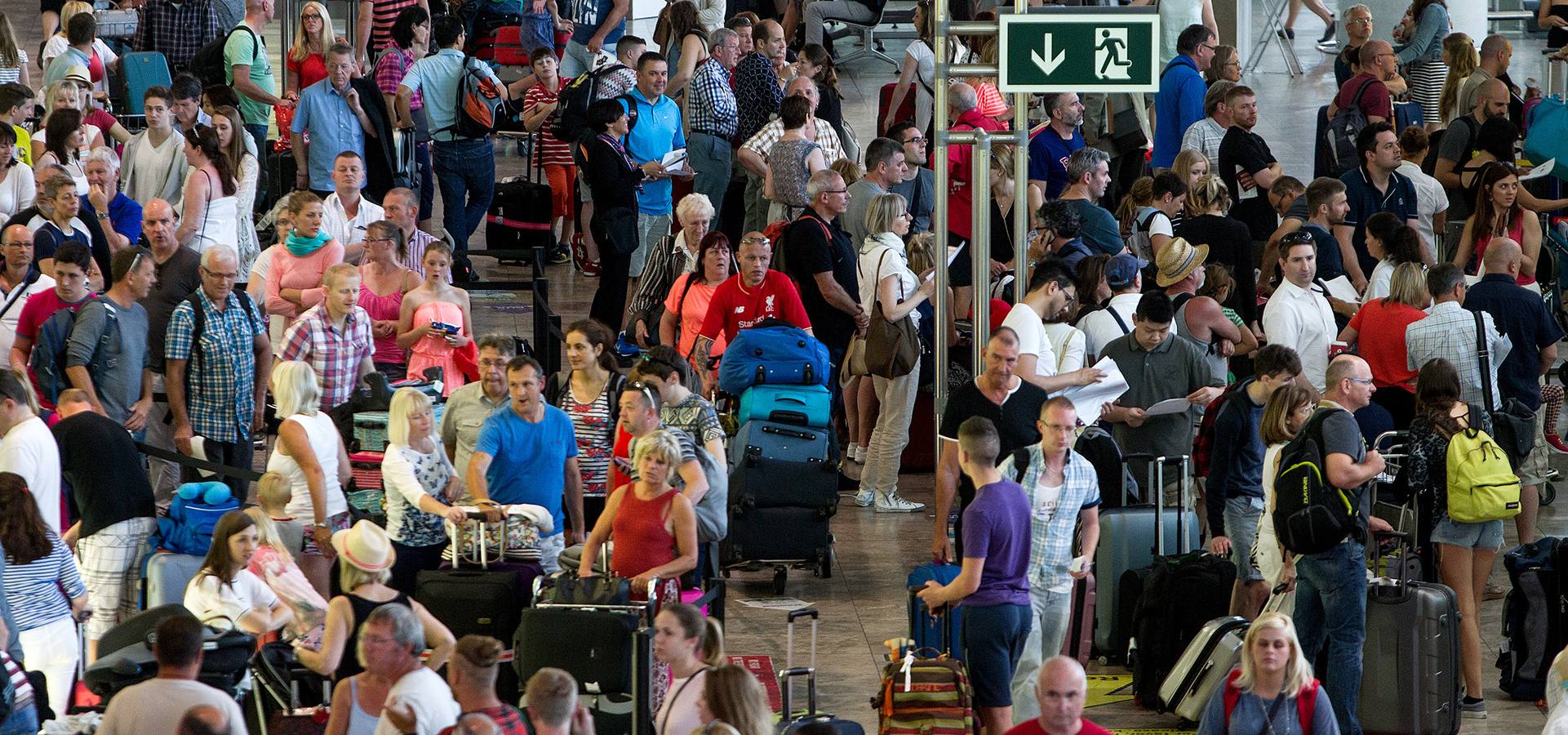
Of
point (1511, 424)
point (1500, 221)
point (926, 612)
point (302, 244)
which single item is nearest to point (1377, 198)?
point (1500, 221)

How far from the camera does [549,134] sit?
51.8 feet

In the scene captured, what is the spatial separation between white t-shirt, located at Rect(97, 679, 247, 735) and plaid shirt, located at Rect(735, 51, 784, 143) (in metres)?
8.64

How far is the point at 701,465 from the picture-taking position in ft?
29.5

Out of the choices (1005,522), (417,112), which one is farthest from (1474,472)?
(417,112)

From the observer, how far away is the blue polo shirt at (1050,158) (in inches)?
558

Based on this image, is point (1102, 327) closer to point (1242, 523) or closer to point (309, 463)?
point (1242, 523)

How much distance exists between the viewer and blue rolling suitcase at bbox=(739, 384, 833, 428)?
1066cm

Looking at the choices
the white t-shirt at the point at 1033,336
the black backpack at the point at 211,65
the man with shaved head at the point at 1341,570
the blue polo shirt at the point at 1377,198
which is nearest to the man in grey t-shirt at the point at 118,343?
the white t-shirt at the point at 1033,336

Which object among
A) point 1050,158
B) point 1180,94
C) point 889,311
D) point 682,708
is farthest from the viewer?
point 1180,94

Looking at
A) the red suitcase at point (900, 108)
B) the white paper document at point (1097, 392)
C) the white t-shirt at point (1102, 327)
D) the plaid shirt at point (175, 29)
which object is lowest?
the white paper document at point (1097, 392)

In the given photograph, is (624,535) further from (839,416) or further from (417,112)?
(417,112)

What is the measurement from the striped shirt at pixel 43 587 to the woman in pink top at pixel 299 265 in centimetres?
288

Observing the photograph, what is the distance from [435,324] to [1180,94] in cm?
675

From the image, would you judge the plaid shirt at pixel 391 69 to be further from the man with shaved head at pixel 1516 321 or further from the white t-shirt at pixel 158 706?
the white t-shirt at pixel 158 706
